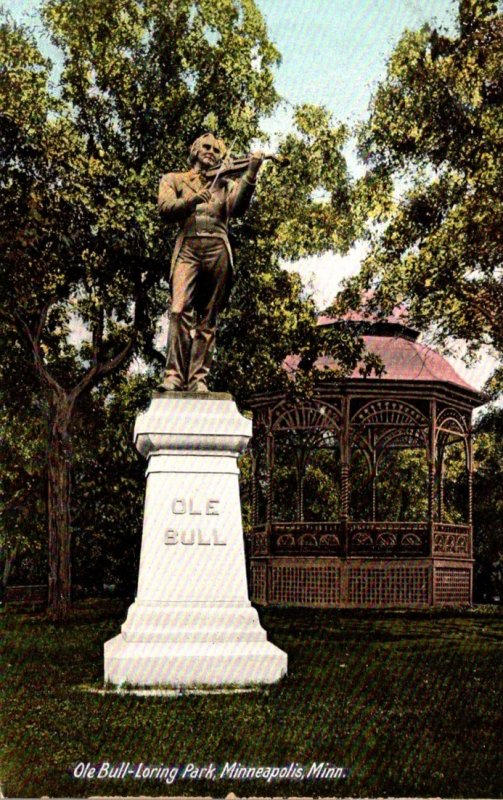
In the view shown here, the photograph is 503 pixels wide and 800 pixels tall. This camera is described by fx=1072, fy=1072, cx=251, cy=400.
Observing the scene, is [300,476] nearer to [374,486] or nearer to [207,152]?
[374,486]

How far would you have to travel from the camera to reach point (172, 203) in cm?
A: 937

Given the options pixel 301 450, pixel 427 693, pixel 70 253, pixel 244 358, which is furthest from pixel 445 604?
pixel 427 693

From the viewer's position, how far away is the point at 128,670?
28.0ft

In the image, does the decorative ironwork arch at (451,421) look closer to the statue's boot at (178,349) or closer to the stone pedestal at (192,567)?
the statue's boot at (178,349)

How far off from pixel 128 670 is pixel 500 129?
441 inches

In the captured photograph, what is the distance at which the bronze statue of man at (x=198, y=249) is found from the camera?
944 cm

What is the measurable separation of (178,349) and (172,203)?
1.31 meters

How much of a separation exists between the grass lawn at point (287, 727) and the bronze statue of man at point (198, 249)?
9.34ft

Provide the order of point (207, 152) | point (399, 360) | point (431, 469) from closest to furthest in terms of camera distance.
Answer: point (207, 152) < point (431, 469) < point (399, 360)

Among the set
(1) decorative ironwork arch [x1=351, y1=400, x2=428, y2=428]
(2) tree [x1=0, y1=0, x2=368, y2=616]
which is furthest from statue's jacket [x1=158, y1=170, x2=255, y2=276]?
(1) decorative ironwork arch [x1=351, y1=400, x2=428, y2=428]

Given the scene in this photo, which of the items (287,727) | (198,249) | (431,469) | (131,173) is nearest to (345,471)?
(431,469)

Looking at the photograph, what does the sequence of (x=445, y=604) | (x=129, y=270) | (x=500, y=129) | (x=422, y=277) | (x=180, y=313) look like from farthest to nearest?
(x=445, y=604) → (x=129, y=270) → (x=422, y=277) → (x=500, y=129) → (x=180, y=313)

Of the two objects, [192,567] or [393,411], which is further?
[393,411]

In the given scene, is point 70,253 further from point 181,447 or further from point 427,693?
point 427,693
